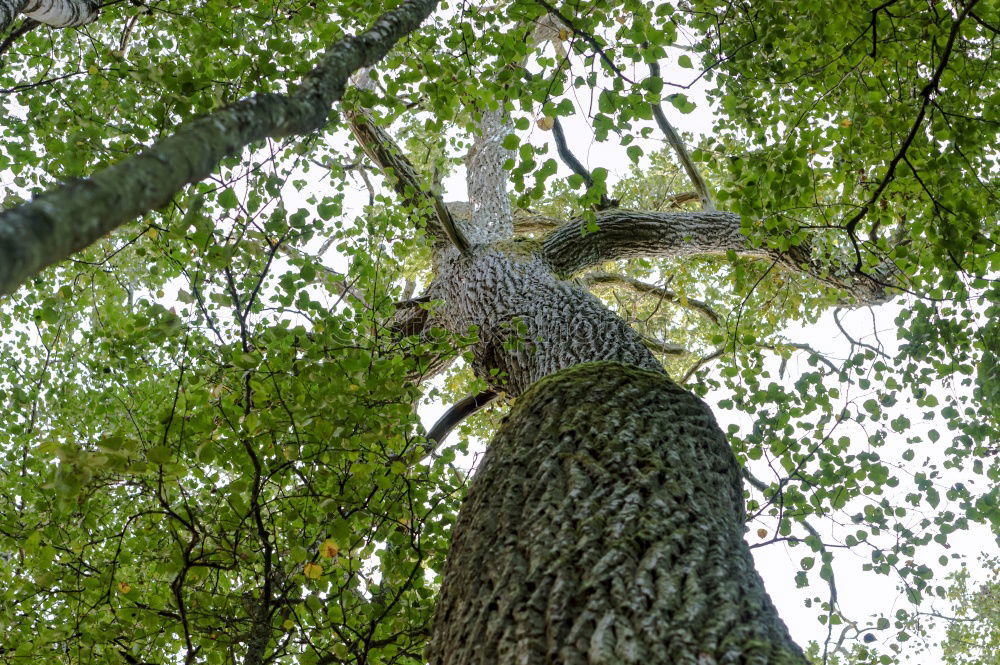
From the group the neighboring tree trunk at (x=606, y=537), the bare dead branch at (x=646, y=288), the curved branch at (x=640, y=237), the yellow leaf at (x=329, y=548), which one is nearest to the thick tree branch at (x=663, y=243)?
the curved branch at (x=640, y=237)

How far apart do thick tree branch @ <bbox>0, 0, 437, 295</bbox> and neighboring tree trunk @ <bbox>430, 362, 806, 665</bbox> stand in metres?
1.67

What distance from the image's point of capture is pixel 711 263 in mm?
9820

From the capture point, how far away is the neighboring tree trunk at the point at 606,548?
195cm

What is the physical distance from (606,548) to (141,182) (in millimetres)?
1886

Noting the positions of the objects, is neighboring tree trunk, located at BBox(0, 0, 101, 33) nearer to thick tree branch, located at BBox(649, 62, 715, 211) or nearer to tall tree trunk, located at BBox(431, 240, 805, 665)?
tall tree trunk, located at BBox(431, 240, 805, 665)

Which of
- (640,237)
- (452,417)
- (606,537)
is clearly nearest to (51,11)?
(452,417)

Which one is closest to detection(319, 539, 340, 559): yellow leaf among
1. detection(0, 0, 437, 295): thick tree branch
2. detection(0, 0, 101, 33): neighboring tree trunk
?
detection(0, 0, 437, 295): thick tree branch

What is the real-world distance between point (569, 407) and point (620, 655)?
1.74 m

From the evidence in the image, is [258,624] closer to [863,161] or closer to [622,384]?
[622,384]

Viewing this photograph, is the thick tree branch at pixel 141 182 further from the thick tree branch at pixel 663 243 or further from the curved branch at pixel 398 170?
the thick tree branch at pixel 663 243

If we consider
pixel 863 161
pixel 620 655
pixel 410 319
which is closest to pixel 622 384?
pixel 620 655

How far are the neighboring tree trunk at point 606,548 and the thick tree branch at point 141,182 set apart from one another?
65.6 inches

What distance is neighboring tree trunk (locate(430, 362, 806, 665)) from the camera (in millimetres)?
1952

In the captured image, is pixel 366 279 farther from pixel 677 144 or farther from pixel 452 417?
pixel 677 144
